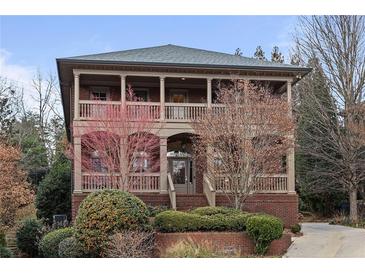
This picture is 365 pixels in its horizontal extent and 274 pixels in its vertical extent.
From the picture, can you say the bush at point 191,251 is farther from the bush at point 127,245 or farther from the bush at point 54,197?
the bush at point 54,197

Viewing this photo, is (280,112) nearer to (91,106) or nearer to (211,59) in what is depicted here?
(211,59)

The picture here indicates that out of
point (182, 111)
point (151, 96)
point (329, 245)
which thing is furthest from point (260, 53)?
point (329, 245)

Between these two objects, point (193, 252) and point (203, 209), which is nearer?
point (193, 252)

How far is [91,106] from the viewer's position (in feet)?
69.9

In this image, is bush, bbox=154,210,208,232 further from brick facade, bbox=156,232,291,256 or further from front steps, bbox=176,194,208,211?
front steps, bbox=176,194,208,211

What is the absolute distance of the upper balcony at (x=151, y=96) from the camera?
21.0 metres

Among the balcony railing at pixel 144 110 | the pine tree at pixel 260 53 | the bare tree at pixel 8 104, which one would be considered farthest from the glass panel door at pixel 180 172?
the pine tree at pixel 260 53

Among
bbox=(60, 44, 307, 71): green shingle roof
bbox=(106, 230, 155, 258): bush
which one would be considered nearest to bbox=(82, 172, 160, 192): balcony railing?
bbox=(60, 44, 307, 71): green shingle roof

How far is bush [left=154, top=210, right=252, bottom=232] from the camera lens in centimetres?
1570

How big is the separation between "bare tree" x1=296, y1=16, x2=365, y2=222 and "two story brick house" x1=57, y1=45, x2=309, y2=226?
11.3 feet

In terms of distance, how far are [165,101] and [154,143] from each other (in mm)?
3230

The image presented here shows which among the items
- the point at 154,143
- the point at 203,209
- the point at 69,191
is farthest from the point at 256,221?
the point at 69,191

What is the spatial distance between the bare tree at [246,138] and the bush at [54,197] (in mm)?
8584

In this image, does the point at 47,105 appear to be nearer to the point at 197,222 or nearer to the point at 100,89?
the point at 100,89
